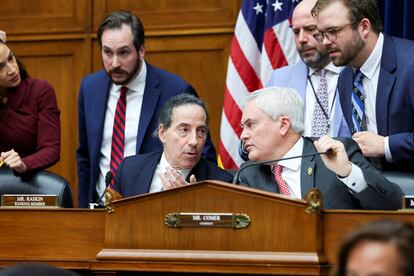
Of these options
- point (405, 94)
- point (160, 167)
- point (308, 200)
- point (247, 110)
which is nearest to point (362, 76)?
point (405, 94)

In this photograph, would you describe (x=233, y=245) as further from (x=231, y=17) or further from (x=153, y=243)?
(x=231, y=17)

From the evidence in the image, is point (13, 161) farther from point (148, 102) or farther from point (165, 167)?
point (148, 102)

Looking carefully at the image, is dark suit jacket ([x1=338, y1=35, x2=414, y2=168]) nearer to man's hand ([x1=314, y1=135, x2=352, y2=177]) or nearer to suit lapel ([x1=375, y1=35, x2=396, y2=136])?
suit lapel ([x1=375, y1=35, x2=396, y2=136])

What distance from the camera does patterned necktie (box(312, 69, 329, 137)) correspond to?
16.0 feet

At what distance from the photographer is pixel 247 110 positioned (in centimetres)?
416

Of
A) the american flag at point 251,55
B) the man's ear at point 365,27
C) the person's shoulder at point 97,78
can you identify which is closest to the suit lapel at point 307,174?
the man's ear at point 365,27

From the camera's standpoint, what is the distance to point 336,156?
3.72 meters

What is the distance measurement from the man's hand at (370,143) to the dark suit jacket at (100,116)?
3.26 ft

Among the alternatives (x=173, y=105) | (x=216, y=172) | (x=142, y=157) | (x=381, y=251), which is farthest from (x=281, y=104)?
(x=381, y=251)

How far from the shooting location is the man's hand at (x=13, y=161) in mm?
4508

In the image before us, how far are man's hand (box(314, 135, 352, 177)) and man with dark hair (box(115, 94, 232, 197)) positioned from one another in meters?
0.73

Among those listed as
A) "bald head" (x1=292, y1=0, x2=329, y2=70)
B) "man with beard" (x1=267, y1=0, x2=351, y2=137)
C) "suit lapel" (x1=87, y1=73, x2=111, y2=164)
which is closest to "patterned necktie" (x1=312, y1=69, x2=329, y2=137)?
"man with beard" (x1=267, y1=0, x2=351, y2=137)

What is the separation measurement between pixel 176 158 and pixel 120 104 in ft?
2.49

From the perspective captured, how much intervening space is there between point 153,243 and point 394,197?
0.89 m
